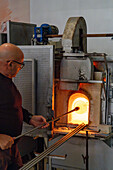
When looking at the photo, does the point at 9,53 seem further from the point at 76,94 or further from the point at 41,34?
the point at 76,94

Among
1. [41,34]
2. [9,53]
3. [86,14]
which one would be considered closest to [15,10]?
[86,14]

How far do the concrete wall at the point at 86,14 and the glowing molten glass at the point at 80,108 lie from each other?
2185 mm

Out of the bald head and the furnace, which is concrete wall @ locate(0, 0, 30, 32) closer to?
the furnace

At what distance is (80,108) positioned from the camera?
3.24 metres

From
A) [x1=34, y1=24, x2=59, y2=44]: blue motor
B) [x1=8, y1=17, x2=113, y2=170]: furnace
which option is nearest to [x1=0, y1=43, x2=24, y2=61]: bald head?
[x1=8, y1=17, x2=113, y2=170]: furnace

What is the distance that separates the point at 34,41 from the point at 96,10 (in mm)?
2298

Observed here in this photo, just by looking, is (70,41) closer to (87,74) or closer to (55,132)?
(87,74)

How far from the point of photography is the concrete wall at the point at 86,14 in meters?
5.04

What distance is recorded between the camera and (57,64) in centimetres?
312

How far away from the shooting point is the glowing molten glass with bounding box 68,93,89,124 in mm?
3189

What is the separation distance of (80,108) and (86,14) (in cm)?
259

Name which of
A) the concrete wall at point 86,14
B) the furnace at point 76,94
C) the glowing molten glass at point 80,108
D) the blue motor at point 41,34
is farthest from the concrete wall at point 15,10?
the glowing molten glass at point 80,108

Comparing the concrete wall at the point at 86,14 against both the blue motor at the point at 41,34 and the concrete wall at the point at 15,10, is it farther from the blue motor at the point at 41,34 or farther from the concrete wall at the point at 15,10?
the blue motor at the point at 41,34

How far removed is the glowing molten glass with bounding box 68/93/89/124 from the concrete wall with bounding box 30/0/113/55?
2185 mm
